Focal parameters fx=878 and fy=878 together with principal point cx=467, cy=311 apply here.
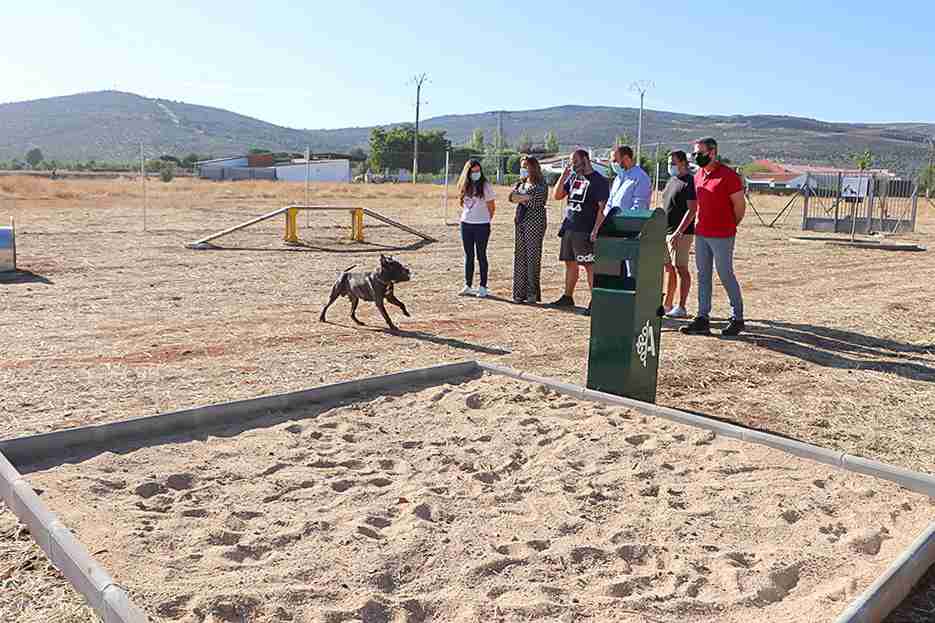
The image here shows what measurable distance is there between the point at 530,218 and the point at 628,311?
4.59 metres

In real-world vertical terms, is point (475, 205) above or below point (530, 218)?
above

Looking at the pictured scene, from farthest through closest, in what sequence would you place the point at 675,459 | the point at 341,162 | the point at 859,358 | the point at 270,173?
the point at 270,173 → the point at 341,162 → the point at 859,358 → the point at 675,459

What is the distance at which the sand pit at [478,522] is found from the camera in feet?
10.9

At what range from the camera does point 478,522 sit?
4.01 meters

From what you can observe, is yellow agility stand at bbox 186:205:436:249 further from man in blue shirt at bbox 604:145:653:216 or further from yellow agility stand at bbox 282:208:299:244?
man in blue shirt at bbox 604:145:653:216

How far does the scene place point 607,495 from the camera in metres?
4.38

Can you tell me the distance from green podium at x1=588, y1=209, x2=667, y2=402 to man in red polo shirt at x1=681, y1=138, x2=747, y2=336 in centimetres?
217

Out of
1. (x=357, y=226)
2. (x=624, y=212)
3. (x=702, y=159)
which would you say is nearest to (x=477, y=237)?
(x=702, y=159)

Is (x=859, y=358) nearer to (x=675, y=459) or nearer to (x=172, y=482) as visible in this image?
(x=675, y=459)

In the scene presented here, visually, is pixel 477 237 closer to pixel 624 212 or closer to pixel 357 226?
pixel 624 212

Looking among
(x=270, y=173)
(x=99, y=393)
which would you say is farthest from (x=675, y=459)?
(x=270, y=173)

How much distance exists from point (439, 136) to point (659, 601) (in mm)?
102757

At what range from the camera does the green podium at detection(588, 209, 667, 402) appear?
5.89 metres

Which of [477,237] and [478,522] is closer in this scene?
[478,522]
